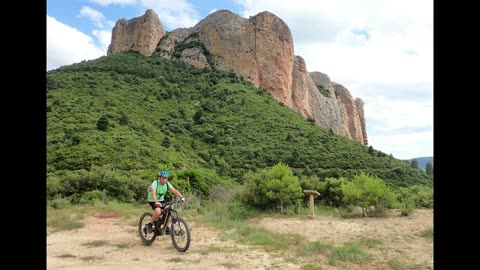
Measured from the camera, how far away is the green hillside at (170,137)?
69.2ft

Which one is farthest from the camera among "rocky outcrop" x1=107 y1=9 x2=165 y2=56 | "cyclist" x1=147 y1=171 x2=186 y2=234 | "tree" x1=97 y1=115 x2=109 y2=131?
"rocky outcrop" x1=107 y1=9 x2=165 y2=56

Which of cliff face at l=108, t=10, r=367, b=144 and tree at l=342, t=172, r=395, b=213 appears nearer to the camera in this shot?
tree at l=342, t=172, r=395, b=213

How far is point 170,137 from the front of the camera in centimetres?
3294

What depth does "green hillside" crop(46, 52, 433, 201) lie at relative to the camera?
21078 mm

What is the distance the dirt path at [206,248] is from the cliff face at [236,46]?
167ft

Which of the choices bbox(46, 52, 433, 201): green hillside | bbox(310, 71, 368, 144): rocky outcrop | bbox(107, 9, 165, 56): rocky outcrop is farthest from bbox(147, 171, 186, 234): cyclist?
bbox(310, 71, 368, 144): rocky outcrop

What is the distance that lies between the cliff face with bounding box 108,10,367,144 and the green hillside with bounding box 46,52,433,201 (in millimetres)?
10540

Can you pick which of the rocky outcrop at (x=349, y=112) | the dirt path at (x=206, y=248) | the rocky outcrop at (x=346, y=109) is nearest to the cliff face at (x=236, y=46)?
the rocky outcrop at (x=346, y=109)

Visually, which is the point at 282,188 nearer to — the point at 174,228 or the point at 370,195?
the point at 370,195

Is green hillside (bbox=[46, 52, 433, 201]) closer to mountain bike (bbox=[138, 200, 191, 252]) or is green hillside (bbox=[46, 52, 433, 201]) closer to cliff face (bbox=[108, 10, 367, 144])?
mountain bike (bbox=[138, 200, 191, 252])

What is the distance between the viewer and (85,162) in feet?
71.4
